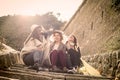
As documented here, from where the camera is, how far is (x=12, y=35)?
2111 cm

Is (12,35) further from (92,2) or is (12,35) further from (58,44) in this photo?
(58,44)

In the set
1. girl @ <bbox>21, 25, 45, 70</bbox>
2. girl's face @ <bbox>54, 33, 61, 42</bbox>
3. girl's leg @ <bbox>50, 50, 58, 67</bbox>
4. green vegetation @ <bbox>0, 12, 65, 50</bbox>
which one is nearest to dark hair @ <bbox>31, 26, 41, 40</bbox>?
girl @ <bbox>21, 25, 45, 70</bbox>

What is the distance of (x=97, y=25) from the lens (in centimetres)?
1617

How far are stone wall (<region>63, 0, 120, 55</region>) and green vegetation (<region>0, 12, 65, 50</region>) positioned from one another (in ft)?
11.6

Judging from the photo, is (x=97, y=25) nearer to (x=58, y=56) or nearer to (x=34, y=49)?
(x=58, y=56)

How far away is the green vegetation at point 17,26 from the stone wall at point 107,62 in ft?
32.7

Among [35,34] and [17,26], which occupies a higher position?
[17,26]

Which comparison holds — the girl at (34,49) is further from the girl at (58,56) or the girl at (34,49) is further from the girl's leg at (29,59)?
the girl at (58,56)

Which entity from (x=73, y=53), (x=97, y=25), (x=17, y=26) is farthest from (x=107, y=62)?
(x=17, y=26)

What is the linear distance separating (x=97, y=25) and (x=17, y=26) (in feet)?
31.7

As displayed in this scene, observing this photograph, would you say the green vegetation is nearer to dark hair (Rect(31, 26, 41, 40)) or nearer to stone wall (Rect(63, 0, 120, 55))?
stone wall (Rect(63, 0, 120, 55))

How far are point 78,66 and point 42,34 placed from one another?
1.57 metres

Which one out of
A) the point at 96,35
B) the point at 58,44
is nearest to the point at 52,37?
the point at 58,44

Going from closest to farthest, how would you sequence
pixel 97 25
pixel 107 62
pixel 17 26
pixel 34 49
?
pixel 34 49, pixel 107 62, pixel 97 25, pixel 17 26
